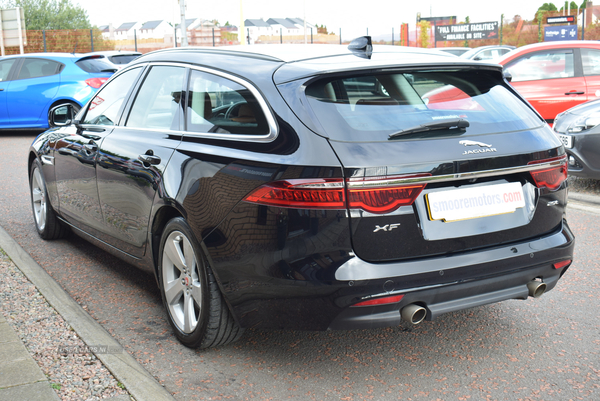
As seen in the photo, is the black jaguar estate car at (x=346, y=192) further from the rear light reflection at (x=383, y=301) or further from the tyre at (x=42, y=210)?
the tyre at (x=42, y=210)

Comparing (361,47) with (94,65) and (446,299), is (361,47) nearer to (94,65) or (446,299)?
(446,299)

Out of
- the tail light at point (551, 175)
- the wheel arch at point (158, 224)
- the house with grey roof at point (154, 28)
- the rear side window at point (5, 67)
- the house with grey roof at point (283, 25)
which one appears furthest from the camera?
the house with grey roof at point (283, 25)

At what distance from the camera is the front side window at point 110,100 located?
4.39m

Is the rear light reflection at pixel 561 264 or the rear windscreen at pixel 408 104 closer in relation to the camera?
the rear windscreen at pixel 408 104

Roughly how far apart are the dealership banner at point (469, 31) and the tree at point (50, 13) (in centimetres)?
4002

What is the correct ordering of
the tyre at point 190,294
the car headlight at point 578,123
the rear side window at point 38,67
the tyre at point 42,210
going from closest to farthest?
the tyre at point 190,294 < the tyre at point 42,210 < the car headlight at point 578,123 < the rear side window at point 38,67

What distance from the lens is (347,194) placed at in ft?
8.70

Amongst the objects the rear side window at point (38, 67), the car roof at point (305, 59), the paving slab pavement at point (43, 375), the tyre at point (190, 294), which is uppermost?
the rear side window at point (38, 67)

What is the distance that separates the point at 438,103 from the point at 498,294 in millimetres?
948

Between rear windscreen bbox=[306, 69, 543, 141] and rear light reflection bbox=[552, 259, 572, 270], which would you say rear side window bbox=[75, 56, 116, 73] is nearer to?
rear windscreen bbox=[306, 69, 543, 141]

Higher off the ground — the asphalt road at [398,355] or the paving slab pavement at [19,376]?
the paving slab pavement at [19,376]

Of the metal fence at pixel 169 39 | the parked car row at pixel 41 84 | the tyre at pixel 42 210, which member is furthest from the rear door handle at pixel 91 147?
the metal fence at pixel 169 39

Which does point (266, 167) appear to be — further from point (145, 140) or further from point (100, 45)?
point (100, 45)

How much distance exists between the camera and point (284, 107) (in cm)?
291
